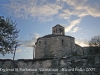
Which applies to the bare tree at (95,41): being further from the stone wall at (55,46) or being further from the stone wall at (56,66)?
the stone wall at (56,66)

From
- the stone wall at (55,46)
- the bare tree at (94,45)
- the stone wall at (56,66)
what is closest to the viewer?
the stone wall at (56,66)

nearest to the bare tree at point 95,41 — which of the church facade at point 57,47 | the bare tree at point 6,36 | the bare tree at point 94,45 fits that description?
the bare tree at point 94,45

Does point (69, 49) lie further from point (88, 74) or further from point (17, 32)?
point (88, 74)

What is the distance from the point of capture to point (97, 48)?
37.0m

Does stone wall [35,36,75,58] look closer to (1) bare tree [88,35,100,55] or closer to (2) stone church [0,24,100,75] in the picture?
(1) bare tree [88,35,100,55]

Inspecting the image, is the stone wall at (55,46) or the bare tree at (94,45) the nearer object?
the stone wall at (55,46)

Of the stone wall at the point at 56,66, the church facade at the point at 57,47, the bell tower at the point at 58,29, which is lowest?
the stone wall at the point at 56,66

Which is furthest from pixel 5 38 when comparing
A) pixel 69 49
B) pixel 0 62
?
pixel 69 49

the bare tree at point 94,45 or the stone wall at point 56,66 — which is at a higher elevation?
the bare tree at point 94,45

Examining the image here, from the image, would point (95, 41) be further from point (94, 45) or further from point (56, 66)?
point (56, 66)

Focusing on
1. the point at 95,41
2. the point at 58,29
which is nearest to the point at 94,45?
the point at 95,41

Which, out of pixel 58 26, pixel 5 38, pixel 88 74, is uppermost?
pixel 58 26

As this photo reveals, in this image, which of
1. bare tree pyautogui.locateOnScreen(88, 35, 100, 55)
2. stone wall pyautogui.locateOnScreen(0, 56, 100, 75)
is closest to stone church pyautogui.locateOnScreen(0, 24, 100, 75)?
stone wall pyautogui.locateOnScreen(0, 56, 100, 75)

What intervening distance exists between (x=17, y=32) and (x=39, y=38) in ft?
45.3
